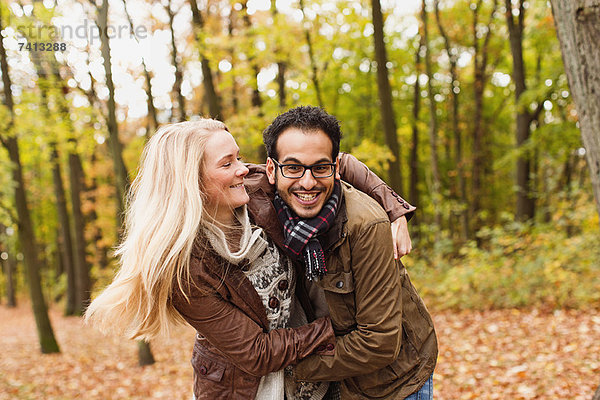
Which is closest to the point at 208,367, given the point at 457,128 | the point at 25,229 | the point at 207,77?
the point at 207,77

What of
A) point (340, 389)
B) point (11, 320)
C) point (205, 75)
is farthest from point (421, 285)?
point (11, 320)

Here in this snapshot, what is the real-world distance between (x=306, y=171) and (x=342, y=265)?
0.46 m

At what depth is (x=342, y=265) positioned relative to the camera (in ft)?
6.99

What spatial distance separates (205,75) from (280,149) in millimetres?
6523

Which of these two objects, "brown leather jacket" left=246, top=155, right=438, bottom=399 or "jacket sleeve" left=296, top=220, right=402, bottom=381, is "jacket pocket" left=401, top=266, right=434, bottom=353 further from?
"jacket sleeve" left=296, top=220, right=402, bottom=381

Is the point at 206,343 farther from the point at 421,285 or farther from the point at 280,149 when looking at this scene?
the point at 421,285

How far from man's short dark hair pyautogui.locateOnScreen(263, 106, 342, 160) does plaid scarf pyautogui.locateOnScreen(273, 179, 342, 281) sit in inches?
12.0

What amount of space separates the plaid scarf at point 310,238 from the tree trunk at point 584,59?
1.70m

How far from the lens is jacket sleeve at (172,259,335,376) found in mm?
2062

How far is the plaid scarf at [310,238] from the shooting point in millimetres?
2086

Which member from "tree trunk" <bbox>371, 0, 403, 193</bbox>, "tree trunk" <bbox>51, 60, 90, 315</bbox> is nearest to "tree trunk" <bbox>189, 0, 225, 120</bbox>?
"tree trunk" <bbox>371, 0, 403, 193</bbox>

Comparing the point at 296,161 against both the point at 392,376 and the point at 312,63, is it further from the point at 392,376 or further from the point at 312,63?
the point at 312,63

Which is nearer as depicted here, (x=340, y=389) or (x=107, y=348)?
(x=340, y=389)

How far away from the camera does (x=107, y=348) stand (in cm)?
1110
